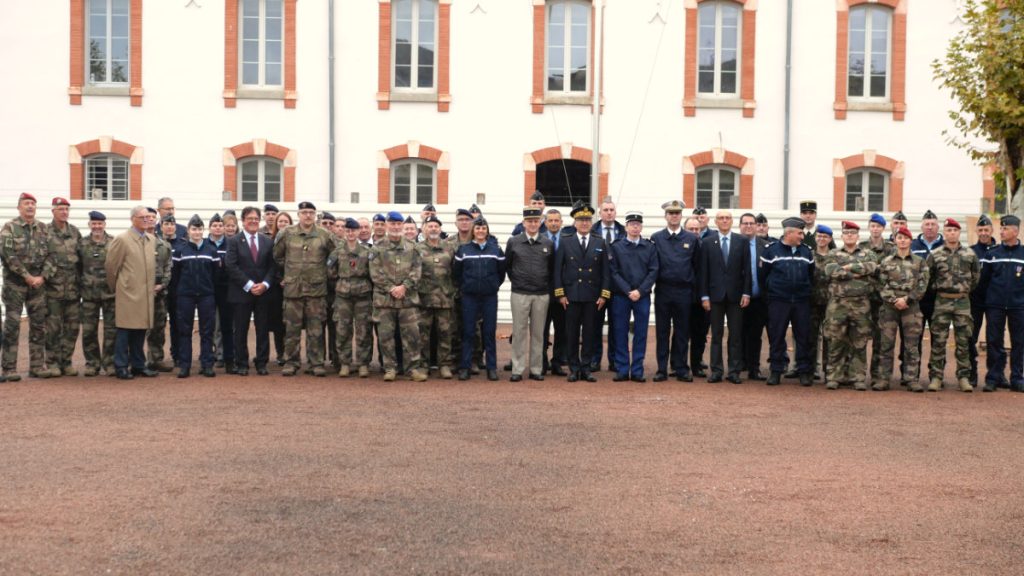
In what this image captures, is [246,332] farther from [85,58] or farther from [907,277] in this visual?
[85,58]

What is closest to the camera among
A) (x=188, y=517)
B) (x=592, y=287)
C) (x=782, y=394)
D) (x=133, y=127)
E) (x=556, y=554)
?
(x=556, y=554)

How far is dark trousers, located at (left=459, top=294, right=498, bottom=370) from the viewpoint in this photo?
44.8 feet

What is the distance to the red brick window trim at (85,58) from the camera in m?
24.5

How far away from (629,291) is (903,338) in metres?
3.31

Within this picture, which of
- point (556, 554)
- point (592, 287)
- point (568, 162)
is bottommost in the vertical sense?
point (556, 554)

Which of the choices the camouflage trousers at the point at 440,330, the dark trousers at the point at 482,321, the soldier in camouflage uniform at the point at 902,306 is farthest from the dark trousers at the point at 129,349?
the soldier in camouflage uniform at the point at 902,306

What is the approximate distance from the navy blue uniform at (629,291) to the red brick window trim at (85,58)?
1490cm

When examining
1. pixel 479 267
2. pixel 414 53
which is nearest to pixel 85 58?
pixel 414 53

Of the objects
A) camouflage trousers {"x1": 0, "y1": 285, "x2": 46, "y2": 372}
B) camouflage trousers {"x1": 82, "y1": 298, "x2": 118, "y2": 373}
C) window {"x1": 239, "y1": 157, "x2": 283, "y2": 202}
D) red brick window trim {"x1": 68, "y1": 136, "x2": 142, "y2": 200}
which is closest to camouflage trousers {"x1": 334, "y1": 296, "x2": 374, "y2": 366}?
camouflage trousers {"x1": 82, "y1": 298, "x2": 118, "y2": 373}

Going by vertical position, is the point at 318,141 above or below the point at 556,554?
above

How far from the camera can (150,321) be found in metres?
13.3

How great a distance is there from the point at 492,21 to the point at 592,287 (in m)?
12.8

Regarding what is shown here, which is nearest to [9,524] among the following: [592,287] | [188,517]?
[188,517]

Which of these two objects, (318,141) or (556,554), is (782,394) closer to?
(556,554)
